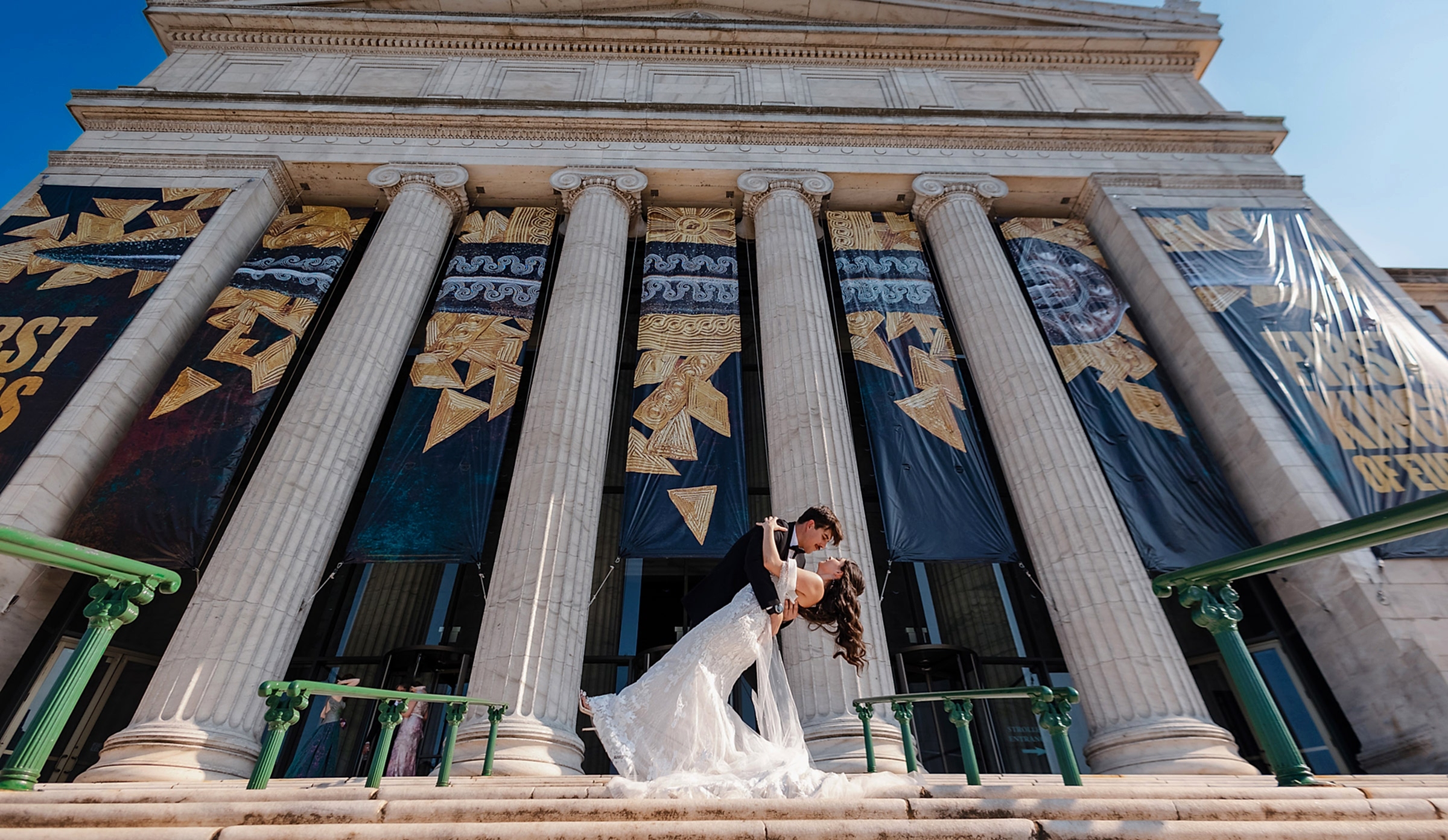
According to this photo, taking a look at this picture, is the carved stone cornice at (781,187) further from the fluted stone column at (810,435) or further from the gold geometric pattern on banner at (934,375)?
the gold geometric pattern on banner at (934,375)

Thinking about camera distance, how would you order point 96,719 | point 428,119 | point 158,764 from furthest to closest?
point 428,119 < point 96,719 < point 158,764

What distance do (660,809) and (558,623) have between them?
6.22 meters

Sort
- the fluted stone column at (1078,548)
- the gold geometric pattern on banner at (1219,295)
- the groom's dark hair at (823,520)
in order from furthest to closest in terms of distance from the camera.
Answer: the gold geometric pattern on banner at (1219,295) → the fluted stone column at (1078,548) → the groom's dark hair at (823,520)

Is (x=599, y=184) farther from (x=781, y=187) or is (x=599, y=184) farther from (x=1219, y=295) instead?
(x=1219, y=295)

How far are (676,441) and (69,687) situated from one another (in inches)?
348

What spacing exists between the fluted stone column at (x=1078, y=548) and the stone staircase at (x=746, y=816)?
467cm

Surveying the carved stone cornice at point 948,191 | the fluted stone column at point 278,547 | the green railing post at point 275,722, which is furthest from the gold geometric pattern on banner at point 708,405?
the green railing post at point 275,722

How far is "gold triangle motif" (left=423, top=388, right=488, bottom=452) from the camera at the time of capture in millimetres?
12336

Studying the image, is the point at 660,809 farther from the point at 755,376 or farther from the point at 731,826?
the point at 755,376

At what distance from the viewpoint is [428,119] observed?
1756 cm

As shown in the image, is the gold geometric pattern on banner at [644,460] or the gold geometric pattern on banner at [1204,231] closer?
the gold geometric pattern on banner at [644,460]

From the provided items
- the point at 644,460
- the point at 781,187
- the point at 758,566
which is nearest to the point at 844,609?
the point at 758,566

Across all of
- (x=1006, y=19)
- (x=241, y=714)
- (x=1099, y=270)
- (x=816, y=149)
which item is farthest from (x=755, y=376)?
(x=1006, y=19)

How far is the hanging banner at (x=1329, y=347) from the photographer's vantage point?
38.2 feet
